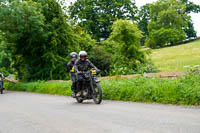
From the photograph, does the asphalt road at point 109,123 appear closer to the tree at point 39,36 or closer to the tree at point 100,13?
the tree at point 39,36

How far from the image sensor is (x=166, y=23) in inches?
2650

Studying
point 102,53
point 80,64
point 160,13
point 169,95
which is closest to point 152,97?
point 169,95

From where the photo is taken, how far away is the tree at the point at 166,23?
61562mm

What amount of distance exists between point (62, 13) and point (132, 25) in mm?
5384

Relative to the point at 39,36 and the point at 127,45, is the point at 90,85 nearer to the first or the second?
the point at 39,36

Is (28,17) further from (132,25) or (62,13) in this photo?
(132,25)

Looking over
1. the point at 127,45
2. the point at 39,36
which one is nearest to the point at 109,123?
the point at 39,36

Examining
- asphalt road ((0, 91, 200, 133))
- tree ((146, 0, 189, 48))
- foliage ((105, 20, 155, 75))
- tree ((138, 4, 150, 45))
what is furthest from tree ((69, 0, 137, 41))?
asphalt road ((0, 91, 200, 133))

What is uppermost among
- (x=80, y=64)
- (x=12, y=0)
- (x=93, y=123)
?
(x=12, y=0)

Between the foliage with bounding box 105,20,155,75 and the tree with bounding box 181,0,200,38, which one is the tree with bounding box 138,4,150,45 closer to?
the tree with bounding box 181,0,200,38

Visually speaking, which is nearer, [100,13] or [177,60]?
[177,60]

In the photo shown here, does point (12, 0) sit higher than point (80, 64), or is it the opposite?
point (12, 0)

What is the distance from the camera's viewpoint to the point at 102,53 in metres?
28.9

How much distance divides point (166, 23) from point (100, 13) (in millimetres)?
19116
